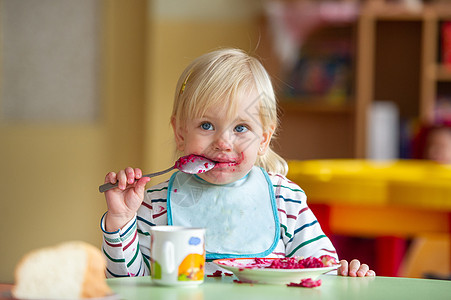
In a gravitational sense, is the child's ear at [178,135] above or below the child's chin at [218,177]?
above

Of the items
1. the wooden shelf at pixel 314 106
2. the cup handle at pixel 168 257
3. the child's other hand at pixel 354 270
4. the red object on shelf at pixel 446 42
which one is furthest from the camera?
the wooden shelf at pixel 314 106

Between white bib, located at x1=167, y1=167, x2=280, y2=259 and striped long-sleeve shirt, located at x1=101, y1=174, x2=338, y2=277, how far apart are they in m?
0.02

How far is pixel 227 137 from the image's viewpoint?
106cm

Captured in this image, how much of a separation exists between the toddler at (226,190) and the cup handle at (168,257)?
23 centimetres

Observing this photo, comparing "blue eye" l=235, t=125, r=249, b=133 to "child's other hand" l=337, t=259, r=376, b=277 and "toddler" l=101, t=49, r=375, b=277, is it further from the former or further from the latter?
"child's other hand" l=337, t=259, r=376, b=277

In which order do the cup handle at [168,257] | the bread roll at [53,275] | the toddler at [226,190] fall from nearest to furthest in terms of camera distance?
the bread roll at [53,275] → the cup handle at [168,257] → the toddler at [226,190]

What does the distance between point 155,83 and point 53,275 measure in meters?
3.36

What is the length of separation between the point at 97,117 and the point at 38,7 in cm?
78

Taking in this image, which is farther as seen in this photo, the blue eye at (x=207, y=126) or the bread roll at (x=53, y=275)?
the blue eye at (x=207, y=126)

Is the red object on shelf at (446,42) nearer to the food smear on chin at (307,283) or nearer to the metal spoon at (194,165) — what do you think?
the metal spoon at (194,165)

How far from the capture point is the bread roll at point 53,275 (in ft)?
2.24

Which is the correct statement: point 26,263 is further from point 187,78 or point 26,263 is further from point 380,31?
point 380,31

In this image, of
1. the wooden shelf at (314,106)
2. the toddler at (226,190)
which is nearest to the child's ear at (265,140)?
the toddler at (226,190)

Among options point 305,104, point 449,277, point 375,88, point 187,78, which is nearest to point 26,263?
point 187,78
